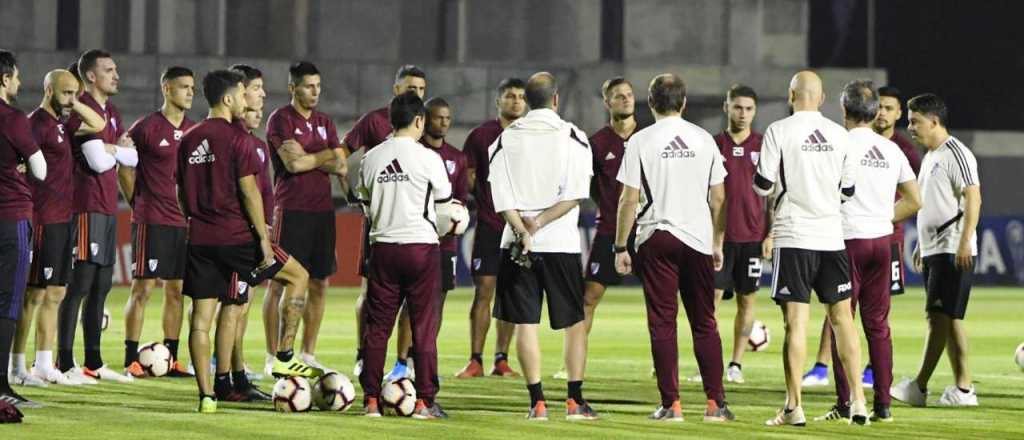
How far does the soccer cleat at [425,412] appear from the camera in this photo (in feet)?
40.2

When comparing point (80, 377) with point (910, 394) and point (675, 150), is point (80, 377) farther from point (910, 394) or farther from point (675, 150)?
point (910, 394)

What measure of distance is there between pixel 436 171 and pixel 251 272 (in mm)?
1439

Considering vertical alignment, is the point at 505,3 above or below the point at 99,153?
above

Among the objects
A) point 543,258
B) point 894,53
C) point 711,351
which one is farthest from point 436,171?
point 894,53

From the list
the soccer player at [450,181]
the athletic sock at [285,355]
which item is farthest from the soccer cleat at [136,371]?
the soccer player at [450,181]

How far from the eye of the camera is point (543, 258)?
12.3 metres

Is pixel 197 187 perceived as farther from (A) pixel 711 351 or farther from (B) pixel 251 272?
(A) pixel 711 351

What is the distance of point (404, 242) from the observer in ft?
40.5

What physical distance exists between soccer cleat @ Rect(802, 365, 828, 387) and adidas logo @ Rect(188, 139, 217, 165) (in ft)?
18.2

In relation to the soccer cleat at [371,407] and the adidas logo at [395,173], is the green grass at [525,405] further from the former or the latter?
the adidas logo at [395,173]

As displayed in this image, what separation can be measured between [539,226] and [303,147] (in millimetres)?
3493

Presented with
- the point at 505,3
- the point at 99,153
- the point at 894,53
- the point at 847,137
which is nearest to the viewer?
the point at 847,137

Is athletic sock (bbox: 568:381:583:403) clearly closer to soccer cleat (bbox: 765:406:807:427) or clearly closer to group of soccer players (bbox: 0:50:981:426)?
group of soccer players (bbox: 0:50:981:426)

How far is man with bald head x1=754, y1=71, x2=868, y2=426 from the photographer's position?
11891 mm
